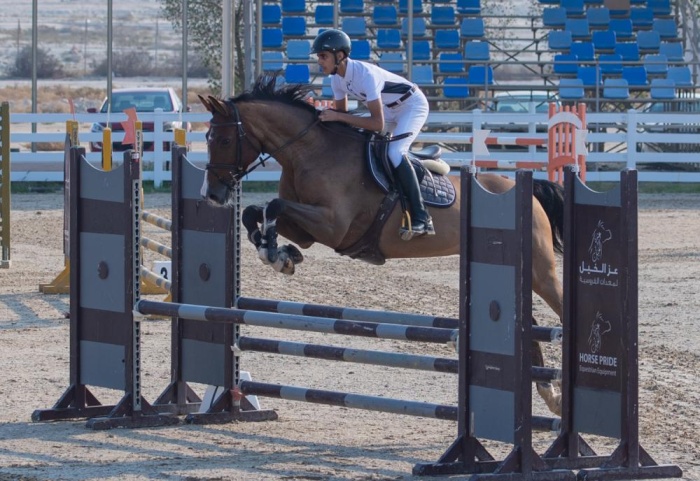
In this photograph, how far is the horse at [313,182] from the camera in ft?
23.0

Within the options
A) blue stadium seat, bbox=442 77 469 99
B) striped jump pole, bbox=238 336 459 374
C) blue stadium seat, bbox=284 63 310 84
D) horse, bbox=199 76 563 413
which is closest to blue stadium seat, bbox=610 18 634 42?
blue stadium seat, bbox=442 77 469 99

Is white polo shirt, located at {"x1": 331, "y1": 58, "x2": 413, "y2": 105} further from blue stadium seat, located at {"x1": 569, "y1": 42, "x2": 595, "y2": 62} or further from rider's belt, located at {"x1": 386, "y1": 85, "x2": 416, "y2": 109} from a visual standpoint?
blue stadium seat, located at {"x1": 569, "y1": 42, "x2": 595, "y2": 62}

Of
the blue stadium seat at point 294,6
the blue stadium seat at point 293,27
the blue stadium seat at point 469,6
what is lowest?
the blue stadium seat at point 293,27

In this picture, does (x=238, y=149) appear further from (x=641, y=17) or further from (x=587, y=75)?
(x=641, y=17)

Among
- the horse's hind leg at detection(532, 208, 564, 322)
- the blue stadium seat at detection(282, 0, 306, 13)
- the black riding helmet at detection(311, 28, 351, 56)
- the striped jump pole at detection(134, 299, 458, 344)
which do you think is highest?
the blue stadium seat at detection(282, 0, 306, 13)

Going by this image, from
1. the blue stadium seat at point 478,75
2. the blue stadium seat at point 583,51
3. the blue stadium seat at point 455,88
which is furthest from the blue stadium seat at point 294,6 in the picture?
the blue stadium seat at point 583,51

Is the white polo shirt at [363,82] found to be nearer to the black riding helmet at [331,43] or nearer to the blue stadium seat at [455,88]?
the black riding helmet at [331,43]

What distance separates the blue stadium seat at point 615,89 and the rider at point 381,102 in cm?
1574

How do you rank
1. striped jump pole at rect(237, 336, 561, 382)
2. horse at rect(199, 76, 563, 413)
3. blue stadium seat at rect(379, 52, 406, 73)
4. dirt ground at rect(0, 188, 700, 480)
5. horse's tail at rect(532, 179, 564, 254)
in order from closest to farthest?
striped jump pole at rect(237, 336, 561, 382), dirt ground at rect(0, 188, 700, 480), horse at rect(199, 76, 563, 413), horse's tail at rect(532, 179, 564, 254), blue stadium seat at rect(379, 52, 406, 73)

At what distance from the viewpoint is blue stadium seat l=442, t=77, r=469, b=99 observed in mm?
22766

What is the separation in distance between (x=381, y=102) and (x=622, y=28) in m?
18.2

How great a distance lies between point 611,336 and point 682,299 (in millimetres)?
5783

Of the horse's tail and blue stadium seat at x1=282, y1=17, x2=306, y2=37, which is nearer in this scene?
the horse's tail

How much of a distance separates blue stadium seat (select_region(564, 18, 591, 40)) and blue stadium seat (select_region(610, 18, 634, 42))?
621 millimetres
